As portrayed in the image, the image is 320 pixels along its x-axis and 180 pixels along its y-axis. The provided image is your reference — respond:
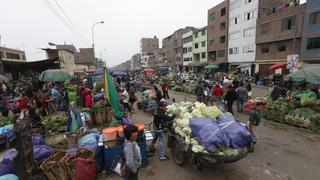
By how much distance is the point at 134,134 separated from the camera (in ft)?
12.2

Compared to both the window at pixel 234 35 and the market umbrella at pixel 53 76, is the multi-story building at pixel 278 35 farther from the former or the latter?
the market umbrella at pixel 53 76

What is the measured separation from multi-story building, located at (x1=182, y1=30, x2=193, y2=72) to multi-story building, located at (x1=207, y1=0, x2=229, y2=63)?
11.2m

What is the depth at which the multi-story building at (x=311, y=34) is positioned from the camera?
2341 centimetres

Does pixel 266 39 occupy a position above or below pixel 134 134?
above

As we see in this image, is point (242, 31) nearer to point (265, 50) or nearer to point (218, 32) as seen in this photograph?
point (265, 50)

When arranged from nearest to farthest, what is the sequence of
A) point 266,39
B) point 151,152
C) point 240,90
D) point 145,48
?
1. point 151,152
2. point 240,90
3. point 266,39
4. point 145,48

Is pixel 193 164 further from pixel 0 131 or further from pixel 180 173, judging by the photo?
pixel 0 131

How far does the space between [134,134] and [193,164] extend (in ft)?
8.82

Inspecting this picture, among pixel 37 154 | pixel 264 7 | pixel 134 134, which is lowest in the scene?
pixel 37 154

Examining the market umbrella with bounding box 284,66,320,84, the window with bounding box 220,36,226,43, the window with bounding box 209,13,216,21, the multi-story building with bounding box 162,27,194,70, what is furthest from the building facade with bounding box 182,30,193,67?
the market umbrella with bounding box 284,66,320,84

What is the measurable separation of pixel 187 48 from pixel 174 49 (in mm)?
12002

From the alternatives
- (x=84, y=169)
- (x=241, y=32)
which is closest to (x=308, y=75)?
(x=84, y=169)

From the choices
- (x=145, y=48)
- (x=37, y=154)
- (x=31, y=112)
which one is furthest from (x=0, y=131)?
(x=145, y=48)

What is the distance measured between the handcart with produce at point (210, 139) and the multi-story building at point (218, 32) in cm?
3862
